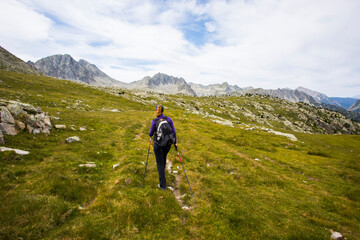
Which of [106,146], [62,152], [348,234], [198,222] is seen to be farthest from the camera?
[106,146]

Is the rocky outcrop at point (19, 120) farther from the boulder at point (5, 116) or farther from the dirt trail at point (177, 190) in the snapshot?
the dirt trail at point (177, 190)

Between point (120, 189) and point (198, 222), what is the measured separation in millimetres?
5105

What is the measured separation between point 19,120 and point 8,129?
2.11m

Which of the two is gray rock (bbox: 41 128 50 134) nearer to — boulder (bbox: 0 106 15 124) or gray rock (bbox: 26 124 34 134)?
gray rock (bbox: 26 124 34 134)

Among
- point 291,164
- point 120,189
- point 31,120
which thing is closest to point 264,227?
point 120,189

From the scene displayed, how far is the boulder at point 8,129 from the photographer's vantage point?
13.1 m

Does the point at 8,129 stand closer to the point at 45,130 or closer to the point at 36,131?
the point at 36,131

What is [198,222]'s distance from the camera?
7754mm

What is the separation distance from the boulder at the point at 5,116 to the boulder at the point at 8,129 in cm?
44

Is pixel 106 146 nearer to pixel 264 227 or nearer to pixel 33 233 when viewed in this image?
pixel 33 233

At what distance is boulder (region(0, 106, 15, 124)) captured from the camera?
13.4m

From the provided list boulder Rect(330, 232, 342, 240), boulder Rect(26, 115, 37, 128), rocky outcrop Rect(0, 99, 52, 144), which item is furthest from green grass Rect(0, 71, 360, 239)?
boulder Rect(26, 115, 37, 128)

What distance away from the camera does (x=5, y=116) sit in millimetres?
13727

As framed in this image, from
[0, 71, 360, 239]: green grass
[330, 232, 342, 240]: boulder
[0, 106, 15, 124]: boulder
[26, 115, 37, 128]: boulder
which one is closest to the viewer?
[0, 71, 360, 239]: green grass
